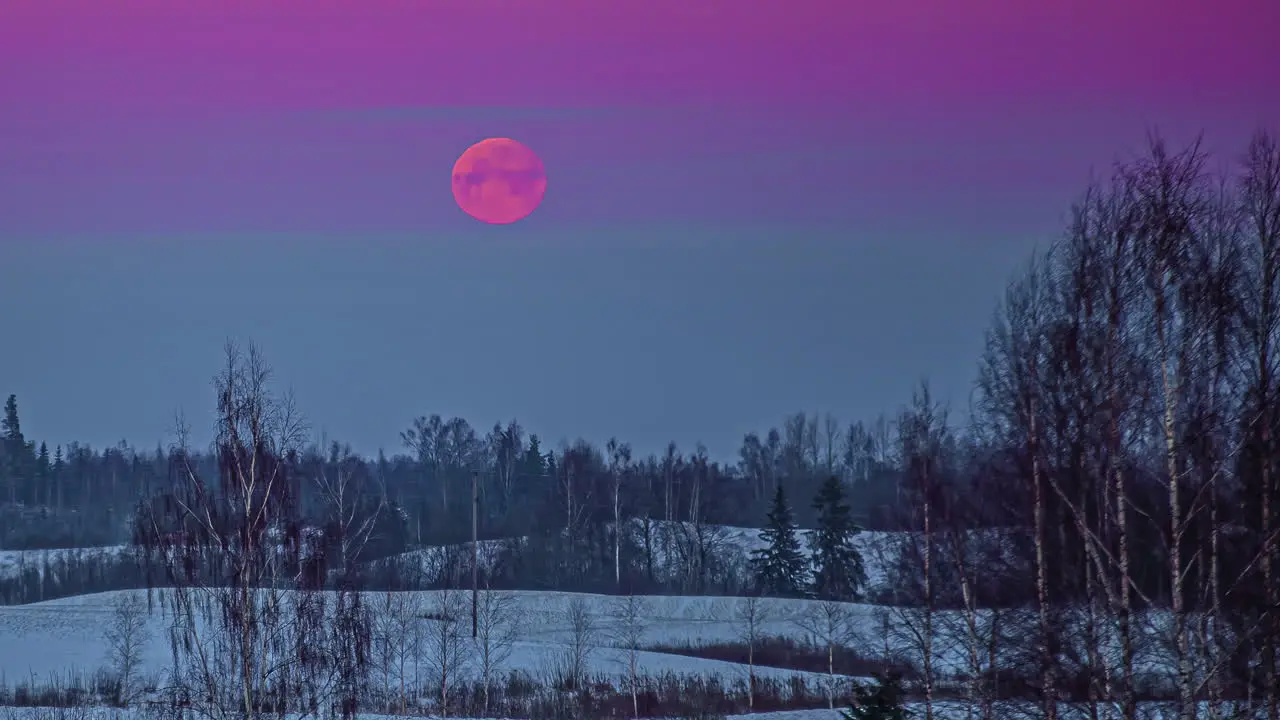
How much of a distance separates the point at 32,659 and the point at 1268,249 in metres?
42.2

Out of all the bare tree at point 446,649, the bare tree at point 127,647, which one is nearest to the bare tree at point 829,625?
the bare tree at point 446,649

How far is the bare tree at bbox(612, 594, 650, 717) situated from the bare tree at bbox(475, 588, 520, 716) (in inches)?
160

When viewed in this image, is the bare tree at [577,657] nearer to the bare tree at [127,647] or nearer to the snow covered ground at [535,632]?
→ the snow covered ground at [535,632]

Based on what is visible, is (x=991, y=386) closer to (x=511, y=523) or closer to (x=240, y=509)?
(x=240, y=509)

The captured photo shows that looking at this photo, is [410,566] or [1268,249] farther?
[410,566]

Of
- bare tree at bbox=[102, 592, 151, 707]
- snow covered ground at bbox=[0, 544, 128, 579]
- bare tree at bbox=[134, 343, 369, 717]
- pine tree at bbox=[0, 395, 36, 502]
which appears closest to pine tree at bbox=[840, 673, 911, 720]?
bare tree at bbox=[134, 343, 369, 717]

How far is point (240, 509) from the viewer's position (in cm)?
2211

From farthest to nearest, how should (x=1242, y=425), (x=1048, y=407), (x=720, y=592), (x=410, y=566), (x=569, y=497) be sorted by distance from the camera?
1. (x=569, y=497)
2. (x=720, y=592)
3. (x=410, y=566)
4. (x=1048, y=407)
5. (x=1242, y=425)

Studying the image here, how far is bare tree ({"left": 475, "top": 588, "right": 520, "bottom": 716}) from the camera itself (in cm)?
3819

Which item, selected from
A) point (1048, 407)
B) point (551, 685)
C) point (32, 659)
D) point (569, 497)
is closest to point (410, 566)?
point (569, 497)

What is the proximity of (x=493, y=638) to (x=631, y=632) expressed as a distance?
10.3 metres

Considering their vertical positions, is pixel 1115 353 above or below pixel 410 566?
above

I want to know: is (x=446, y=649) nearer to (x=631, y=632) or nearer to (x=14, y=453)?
(x=631, y=632)

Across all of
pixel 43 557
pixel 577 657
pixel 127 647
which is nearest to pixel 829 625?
pixel 577 657
